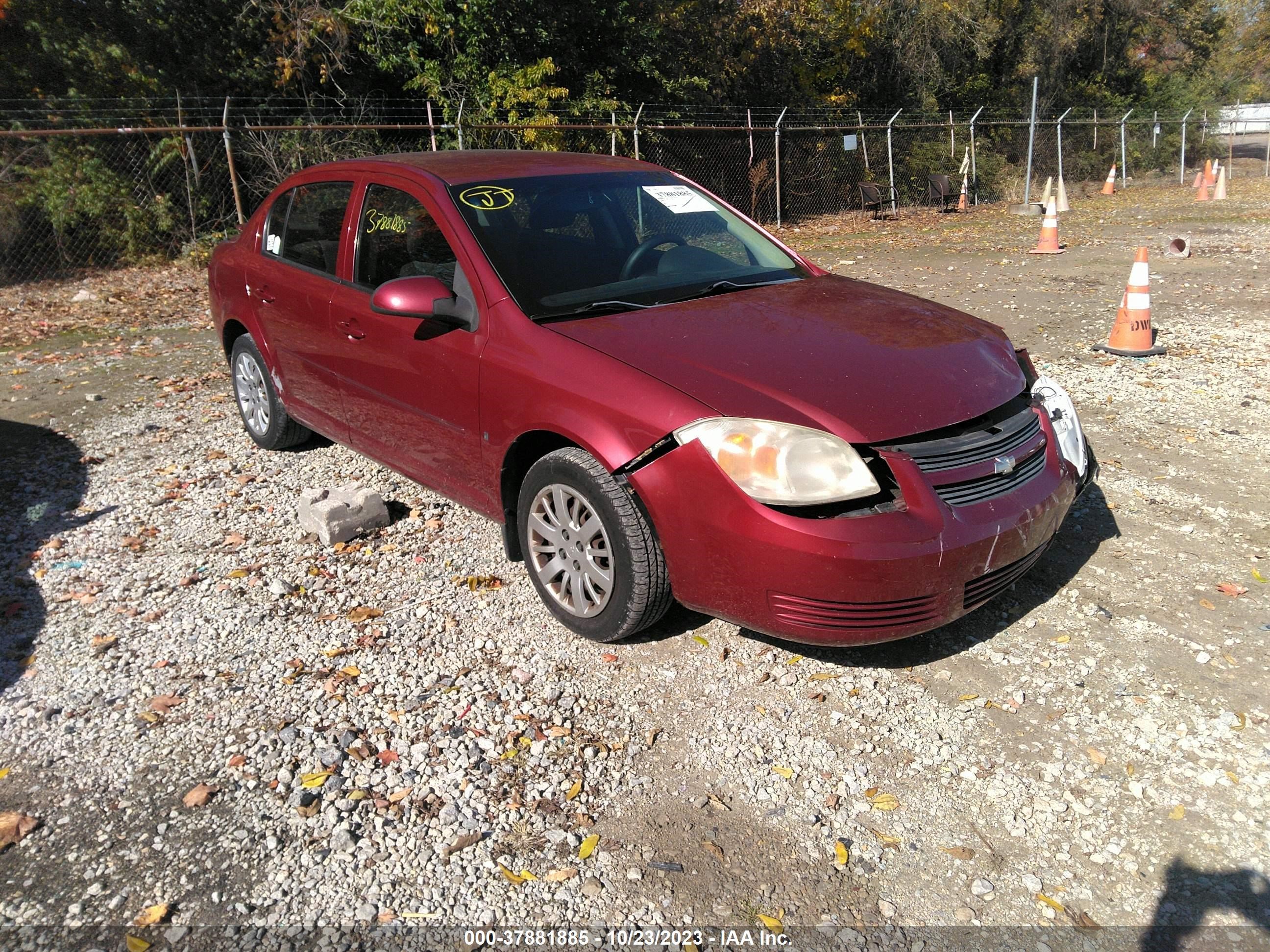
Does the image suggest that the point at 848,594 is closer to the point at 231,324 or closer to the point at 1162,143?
the point at 231,324

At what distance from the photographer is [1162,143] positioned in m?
32.9

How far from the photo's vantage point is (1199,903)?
7.78ft

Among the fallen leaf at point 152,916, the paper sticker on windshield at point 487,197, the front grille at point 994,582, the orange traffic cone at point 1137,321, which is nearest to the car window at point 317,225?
the paper sticker on windshield at point 487,197

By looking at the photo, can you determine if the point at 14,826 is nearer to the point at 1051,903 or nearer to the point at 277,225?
the point at 1051,903

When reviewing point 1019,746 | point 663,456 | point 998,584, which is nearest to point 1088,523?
point 998,584

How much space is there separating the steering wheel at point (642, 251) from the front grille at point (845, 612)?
5.54ft

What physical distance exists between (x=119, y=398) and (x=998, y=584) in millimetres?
7036

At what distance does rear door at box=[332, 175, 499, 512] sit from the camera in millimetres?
3844

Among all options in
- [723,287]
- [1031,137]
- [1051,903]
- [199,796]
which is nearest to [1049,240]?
[1031,137]

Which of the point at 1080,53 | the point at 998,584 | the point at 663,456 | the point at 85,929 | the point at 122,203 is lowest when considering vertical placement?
the point at 85,929

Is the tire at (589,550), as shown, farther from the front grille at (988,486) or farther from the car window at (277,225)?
the car window at (277,225)

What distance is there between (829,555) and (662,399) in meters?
0.76

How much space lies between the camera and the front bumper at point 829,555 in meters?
2.89

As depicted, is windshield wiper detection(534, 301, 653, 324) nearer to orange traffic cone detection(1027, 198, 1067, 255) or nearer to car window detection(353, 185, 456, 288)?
car window detection(353, 185, 456, 288)
